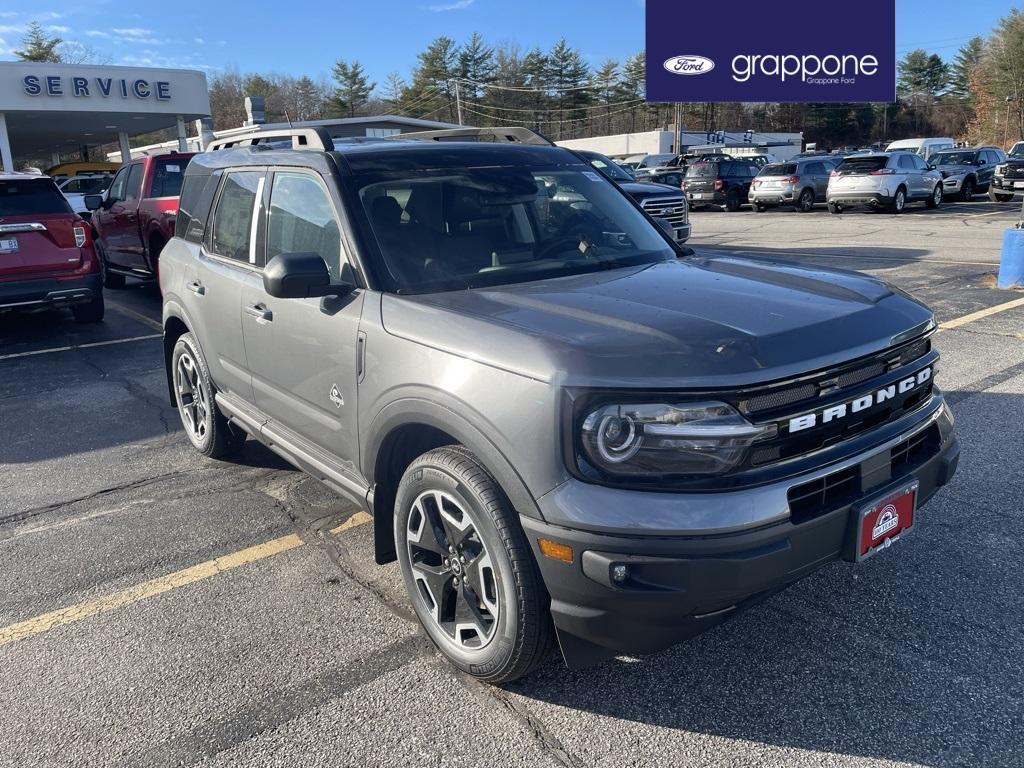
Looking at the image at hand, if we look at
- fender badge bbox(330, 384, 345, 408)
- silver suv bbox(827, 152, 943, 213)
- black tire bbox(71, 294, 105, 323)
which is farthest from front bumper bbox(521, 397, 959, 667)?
silver suv bbox(827, 152, 943, 213)

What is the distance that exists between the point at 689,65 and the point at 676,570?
93.8ft

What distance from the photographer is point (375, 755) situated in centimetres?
261

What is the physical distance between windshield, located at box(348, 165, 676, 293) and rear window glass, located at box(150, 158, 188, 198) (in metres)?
8.60

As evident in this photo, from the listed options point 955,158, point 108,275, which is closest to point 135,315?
point 108,275

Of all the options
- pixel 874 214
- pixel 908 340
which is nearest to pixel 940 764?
pixel 908 340

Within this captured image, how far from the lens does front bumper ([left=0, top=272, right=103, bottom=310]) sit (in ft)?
29.1

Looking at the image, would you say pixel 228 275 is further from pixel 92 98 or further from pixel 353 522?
pixel 92 98

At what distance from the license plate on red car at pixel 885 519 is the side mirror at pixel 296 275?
6.91 ft

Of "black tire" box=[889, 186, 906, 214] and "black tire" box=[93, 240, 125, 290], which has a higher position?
"black tire" box=[889, 186, 906, 214]

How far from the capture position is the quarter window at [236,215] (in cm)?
432

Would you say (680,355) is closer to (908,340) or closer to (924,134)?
(908,340)

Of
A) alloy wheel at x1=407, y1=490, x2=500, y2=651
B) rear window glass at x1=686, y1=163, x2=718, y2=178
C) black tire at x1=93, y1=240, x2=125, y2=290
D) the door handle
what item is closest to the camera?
alloy wheel at x1=407, y1=490, x2=500, y2=651

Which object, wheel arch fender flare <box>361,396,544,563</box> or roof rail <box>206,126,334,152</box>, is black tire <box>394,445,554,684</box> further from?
roof rail <box>206,126,334,152</box>

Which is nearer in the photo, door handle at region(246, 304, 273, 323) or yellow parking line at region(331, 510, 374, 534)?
door handle at region(246, 304, 273, 323)
